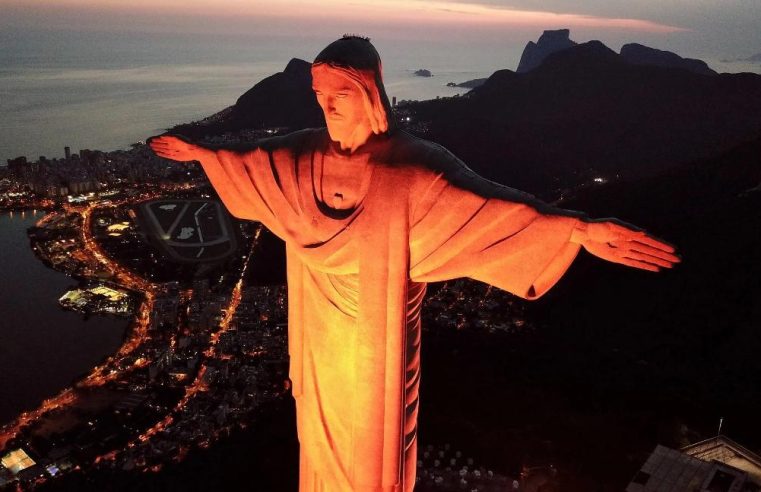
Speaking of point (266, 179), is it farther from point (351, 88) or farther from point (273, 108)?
point (273, 108)

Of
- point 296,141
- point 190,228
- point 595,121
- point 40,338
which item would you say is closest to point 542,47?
point 595,121

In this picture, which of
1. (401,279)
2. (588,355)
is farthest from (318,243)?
(588,355)

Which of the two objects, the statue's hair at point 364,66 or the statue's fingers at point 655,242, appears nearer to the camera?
the statue's fingers at point 655,242

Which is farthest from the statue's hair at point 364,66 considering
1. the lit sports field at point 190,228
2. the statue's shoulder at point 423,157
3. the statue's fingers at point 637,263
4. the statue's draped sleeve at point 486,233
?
the lit sports field at point 190,228

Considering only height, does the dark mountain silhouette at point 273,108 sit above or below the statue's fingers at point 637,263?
below

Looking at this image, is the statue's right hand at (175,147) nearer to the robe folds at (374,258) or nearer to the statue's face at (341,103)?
the robe folds at (374,258)

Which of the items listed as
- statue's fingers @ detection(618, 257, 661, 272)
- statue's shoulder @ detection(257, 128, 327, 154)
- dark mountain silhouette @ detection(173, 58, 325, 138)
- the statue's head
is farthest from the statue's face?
dark mountain silhouette @ detection(173, 58, 325, 138)

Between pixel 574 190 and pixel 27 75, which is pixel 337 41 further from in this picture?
pixel 27 75

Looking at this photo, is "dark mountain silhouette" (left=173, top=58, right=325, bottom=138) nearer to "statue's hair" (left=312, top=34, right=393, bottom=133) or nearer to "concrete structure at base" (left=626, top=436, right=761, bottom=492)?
"concrete structure at base" (left=626, top=436, right=761, bottom=492)
